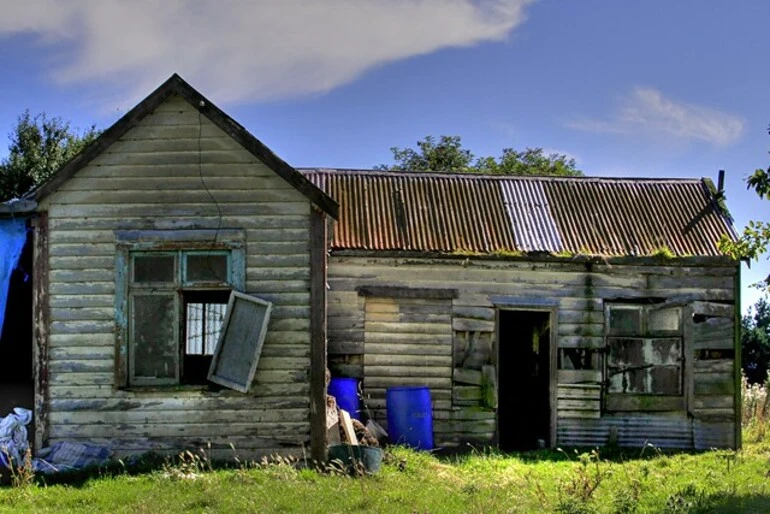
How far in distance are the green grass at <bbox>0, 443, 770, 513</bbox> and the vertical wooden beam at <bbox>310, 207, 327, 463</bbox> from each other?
600mm

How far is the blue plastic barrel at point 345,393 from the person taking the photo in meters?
12.9

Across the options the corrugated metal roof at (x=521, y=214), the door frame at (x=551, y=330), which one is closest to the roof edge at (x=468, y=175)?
the corrugated metal roof at (x=521, y=214)

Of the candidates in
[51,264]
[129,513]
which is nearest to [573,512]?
[129,513]

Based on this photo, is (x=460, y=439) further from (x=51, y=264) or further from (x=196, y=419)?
(x=51, y=264)

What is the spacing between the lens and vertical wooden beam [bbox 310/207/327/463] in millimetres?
10898

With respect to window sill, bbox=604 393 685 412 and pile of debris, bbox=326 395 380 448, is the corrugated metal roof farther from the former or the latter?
pile of debris, bbox=326 395 380 448

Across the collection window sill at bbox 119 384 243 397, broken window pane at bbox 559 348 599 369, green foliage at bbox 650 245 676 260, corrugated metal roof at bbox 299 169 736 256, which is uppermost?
corrugated metal roof at bbox 299 169 736 256

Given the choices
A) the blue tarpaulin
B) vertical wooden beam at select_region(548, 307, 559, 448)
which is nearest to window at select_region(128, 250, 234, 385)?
the blue tarpaulin

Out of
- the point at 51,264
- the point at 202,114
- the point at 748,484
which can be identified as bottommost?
the point at 748,484

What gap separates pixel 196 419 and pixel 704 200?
10143mm

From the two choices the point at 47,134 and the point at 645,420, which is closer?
the point at 645,420

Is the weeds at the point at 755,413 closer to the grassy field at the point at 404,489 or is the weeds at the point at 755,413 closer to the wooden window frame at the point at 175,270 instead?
the grassy field at the point at 404,489

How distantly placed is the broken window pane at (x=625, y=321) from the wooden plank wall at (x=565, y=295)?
0.20 meters

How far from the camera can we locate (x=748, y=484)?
1029 centimetres
